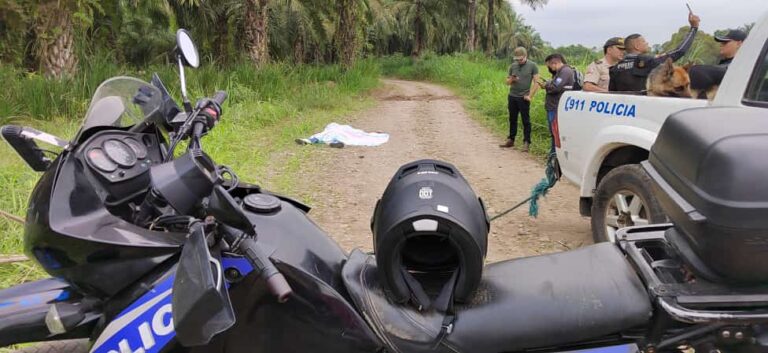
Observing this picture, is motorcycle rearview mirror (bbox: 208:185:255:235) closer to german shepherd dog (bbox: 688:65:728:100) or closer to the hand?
german shepherd dog (bbox: 688:65:728:100)

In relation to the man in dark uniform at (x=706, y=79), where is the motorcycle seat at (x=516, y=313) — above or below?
below

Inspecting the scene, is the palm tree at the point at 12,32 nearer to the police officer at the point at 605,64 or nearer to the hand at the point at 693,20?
the police officer at the point at 605,64

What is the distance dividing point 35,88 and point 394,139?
5.68 m

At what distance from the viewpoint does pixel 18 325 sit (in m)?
1.63

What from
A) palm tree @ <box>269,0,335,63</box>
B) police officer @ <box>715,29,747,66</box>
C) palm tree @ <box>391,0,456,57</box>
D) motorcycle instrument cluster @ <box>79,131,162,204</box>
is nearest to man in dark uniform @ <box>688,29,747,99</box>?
police officer @ <box>715,29,747,66</box>

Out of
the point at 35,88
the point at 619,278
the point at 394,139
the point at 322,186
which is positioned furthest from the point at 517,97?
the point at 619,278

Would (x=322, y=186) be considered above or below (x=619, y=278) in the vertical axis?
→ below

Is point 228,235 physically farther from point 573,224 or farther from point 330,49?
point 330,49

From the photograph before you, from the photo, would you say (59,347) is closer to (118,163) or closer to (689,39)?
(118,163)

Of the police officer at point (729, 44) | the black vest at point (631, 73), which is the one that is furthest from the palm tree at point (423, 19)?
the police officer at point (729, 44)

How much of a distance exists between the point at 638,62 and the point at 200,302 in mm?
6004

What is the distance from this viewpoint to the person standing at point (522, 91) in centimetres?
968

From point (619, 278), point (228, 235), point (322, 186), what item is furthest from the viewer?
point (322, 186)

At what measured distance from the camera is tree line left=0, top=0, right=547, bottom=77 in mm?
9023
